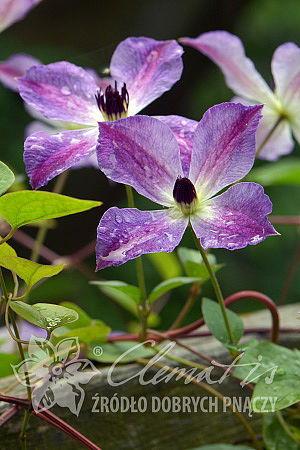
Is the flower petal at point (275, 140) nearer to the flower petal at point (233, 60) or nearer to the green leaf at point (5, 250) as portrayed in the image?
the flower petal at point (233, 60)

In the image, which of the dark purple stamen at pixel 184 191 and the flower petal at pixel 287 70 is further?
the flower petal at pixel 287 70

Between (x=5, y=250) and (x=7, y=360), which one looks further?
(x=7, y=360)

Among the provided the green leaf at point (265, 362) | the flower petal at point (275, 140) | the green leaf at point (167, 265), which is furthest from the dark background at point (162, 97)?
the green leaf at point (265, 362)

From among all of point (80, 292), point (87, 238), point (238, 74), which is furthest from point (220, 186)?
point (87, 238)

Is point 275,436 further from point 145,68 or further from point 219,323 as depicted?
point 145,68

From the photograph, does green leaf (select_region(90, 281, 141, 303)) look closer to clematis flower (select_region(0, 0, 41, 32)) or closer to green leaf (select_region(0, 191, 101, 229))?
green leaf (select_region(0, 191, 101, 229))

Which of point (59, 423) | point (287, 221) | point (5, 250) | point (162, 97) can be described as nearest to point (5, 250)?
point (5, 250)
